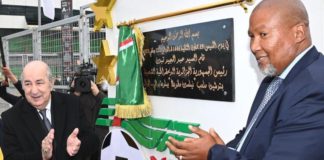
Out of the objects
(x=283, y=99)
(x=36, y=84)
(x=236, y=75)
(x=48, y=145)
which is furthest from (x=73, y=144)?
(x=283, y=99)

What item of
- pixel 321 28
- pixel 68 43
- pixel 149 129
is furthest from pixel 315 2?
pixel 68 43

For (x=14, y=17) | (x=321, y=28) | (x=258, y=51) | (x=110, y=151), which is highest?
(x=14, y=17)

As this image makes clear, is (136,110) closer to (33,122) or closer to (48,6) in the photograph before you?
(33,122)

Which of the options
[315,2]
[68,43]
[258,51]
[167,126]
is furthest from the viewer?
[68,43]

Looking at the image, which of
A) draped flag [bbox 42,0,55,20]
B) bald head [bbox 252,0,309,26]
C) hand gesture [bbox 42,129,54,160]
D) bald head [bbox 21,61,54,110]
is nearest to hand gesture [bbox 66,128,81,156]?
hand gesture [bbox 42,129,54,160]

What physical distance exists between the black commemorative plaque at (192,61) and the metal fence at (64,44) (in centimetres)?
148

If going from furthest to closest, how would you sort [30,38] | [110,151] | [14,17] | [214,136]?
1. [14,17]
2. [30,38]
3. [110,151]
4. [214,136]

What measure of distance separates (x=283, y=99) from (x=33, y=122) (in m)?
1.74

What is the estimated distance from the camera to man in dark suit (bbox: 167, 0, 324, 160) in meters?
1.31

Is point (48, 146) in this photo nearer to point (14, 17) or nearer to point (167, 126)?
point (167, 126)

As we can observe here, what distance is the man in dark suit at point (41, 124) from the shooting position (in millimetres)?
2535

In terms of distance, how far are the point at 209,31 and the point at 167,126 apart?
0.88 m

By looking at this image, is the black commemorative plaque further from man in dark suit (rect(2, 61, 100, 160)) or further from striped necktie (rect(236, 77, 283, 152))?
striped necktie (rect(236, 77, 283, 152))

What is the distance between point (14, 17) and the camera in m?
11.7
